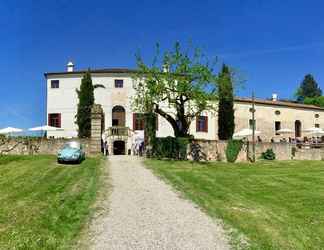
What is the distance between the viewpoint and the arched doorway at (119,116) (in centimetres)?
4356

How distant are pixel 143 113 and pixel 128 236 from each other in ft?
75.0

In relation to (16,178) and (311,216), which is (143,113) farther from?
(311,216)

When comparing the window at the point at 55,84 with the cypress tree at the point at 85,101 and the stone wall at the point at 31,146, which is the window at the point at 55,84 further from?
the stone wall at the point at 31,146

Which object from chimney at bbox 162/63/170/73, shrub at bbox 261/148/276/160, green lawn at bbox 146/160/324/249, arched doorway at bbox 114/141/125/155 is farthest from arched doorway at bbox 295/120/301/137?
green lawn at bbox 146/160/324/249

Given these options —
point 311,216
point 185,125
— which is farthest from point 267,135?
point 311,216

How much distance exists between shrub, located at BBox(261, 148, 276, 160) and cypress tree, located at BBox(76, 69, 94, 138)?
1595 centimetres

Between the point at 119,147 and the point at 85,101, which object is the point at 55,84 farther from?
the point at 119,147

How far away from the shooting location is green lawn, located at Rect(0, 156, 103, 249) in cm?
905

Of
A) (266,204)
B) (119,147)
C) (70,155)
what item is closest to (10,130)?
(119,147)

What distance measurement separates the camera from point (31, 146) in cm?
3067

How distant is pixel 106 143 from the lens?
111ft

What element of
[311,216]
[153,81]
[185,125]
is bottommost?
[311,216]

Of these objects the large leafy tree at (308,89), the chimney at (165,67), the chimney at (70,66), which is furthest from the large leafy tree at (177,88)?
the large leafy tree at (308,89)

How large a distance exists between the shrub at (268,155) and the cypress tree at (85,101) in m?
15.9
